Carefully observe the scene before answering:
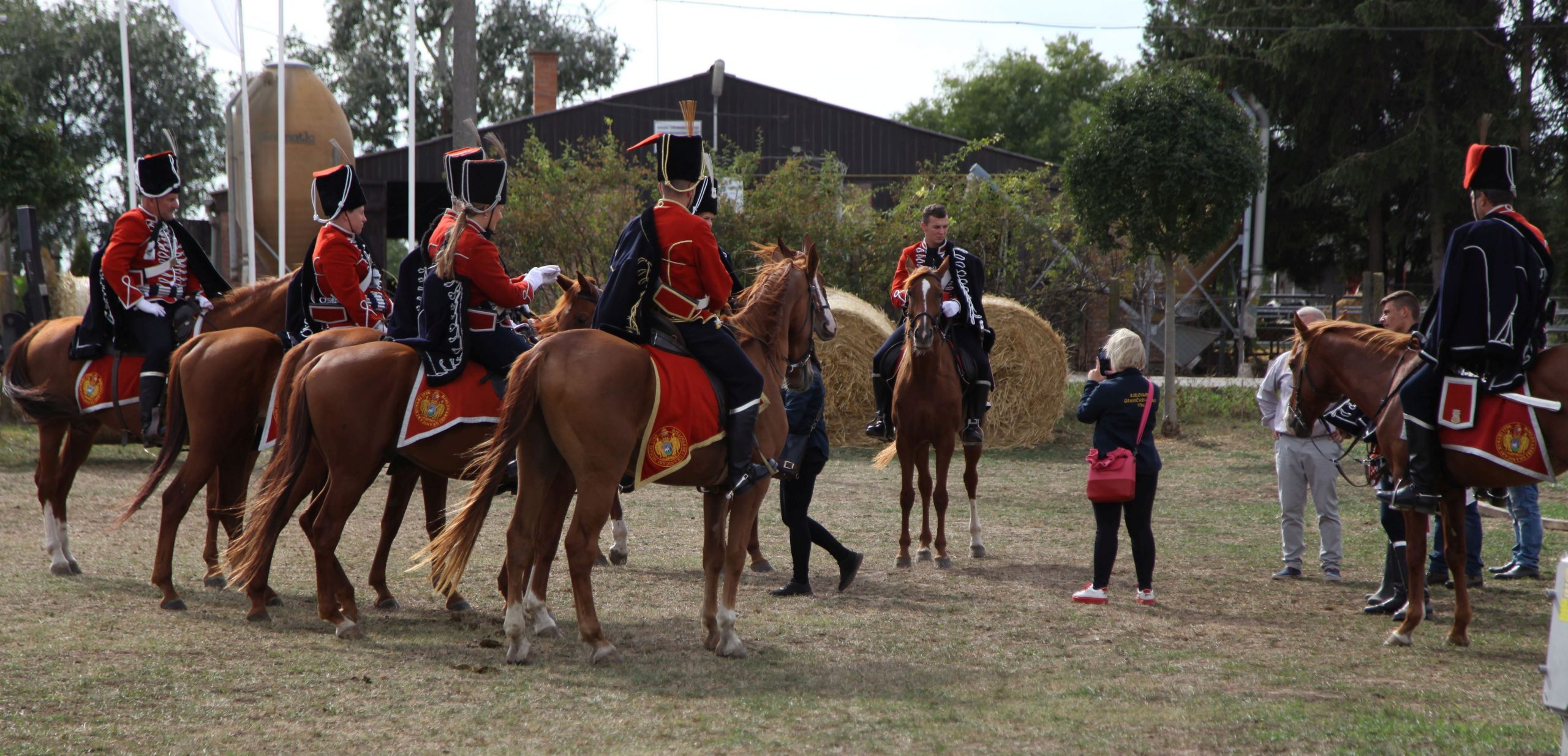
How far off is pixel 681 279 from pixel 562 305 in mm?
1870

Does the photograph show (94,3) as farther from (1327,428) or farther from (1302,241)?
(1327,428)

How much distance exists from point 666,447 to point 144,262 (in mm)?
4405

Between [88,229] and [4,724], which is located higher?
[88,229]

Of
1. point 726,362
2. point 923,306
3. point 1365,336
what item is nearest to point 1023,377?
point 923,306

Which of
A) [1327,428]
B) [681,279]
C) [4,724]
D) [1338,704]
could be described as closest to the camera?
[4,724]

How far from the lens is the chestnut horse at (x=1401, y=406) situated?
20.0ft

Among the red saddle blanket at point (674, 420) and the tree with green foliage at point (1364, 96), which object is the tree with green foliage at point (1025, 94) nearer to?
the tree with green foliage at point (1364, 96)

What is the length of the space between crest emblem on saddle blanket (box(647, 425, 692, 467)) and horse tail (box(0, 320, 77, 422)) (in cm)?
463

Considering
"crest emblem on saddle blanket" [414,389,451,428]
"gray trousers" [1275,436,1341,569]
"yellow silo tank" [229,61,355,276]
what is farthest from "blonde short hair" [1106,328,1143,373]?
"yellow silo tank" [229,61,355,276]

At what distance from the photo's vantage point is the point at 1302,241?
26.5 m

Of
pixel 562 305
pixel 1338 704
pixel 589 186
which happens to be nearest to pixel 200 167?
pixel 589 186

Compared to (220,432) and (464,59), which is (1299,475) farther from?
(464,59)

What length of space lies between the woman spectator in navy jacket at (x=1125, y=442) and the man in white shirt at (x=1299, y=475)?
1443 millimetres

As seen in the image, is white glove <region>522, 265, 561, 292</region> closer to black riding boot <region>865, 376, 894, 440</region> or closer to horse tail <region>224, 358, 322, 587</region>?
horse tail <region>224, 358, 322, 587</region>
